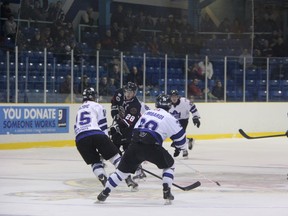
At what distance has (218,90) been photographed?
2088 centimetres

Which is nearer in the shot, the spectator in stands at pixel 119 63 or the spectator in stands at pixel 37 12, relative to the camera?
the spectator in stands at pixel 37 12

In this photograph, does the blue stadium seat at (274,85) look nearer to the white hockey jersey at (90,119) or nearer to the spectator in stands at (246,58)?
the spectator in stands at (246,58)

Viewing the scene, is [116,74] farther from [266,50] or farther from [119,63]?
[266,50]

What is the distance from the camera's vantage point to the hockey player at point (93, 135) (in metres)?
9.30

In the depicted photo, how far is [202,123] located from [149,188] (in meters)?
10.7

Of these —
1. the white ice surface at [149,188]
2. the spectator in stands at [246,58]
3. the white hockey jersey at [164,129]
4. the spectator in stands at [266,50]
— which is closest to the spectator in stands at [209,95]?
A: the spectator in stands at [246,58]

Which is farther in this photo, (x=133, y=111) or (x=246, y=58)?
(x=246, y=58)

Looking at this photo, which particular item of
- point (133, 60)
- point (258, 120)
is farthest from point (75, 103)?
point (258, 120)

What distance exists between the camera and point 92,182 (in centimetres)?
1069

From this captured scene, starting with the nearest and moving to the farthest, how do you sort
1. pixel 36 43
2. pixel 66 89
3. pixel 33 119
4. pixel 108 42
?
pixel 33 119 → pixel 36 43 → pixel 66 89 → pixel 108 42

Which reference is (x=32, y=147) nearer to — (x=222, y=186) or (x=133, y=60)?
(x=133, y=60)

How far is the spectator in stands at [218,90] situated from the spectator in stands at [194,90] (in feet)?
1.26

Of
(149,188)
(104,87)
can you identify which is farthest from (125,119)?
(104,87)

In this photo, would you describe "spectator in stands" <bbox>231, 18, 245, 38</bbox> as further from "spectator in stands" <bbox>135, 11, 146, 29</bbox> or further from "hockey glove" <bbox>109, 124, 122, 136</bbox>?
"hockey glove" <bbox>109, 124, 122, 136</bbox>
